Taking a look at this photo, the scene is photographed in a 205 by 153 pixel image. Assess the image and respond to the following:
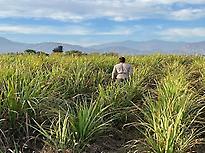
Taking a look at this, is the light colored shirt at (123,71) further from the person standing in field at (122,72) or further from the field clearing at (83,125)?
the field clearing at (83,125)

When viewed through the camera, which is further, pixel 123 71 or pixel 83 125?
pixel 123 71

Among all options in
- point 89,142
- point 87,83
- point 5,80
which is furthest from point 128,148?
point 87,83

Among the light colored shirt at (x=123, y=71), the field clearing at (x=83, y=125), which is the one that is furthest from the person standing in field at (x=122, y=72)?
the field clearing at (x=83, y=125)

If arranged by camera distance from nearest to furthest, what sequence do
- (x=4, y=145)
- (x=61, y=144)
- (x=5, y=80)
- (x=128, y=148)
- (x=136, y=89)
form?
(x=61, y=144) < (x=4, y=145) < (x=128, y=148) < (x=5, y=80) < (x=136, y=89)

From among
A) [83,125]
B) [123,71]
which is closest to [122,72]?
[123,71]

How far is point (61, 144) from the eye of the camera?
5723 mm

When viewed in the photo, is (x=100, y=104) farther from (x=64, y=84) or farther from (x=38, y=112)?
(x=64, y=84)

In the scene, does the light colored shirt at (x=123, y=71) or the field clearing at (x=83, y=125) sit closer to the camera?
the field clearing at (x=83, y=125)

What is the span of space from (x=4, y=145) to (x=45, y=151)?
0.68 meters

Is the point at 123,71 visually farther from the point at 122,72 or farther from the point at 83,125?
the point at 83,125

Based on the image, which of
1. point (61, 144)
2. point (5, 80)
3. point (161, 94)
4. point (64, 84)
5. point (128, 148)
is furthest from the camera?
point (64, 84)

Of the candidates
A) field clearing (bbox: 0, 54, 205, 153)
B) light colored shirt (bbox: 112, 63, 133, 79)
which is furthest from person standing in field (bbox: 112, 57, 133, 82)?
field clearing (bbox: 0, 54, 205, 153)

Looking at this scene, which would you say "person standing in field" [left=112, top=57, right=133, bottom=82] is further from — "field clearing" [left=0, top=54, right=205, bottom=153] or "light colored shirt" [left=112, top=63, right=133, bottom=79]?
"field clearing" [left=0, top=54, right=205, bottom=153]

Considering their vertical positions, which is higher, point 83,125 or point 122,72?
point 122,72
